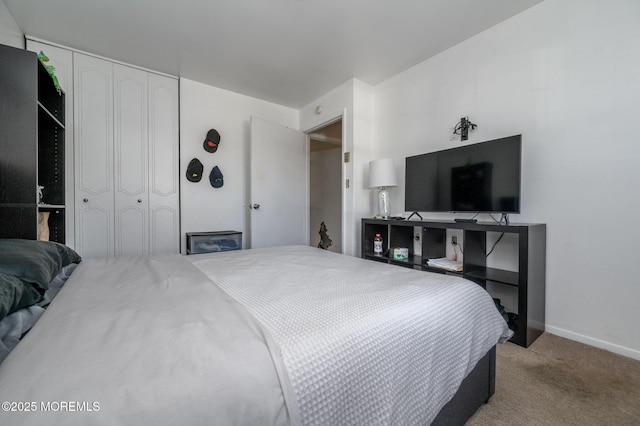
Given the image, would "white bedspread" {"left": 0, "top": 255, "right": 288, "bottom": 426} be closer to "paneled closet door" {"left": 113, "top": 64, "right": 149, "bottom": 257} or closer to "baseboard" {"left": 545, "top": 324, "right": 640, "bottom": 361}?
"baseboard" {"left": 545, "top": 324, "right": 640, "bottom": 361}

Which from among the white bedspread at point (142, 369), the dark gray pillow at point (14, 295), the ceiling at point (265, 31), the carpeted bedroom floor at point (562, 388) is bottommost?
the carpeted bedroom floor at point (562, 388)

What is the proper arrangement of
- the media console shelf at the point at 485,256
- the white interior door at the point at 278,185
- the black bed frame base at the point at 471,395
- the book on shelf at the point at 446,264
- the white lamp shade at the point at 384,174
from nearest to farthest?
the black bed frame base at the point at 471,395 → the media console shelf at the point at 485,256 → the book on shelf at the point at 446,264 → the white lamp shade at the point at 384,174 → the white interior door at the point at 278,185

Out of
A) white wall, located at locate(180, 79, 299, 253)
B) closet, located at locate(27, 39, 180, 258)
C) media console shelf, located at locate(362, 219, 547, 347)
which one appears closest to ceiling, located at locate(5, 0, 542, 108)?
closet, located at locate(27, 39, 180, 258)

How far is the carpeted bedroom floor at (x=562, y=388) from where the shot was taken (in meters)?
1.13

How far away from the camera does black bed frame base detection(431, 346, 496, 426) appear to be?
0.92 m

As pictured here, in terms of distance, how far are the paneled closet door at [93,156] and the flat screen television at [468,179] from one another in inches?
123

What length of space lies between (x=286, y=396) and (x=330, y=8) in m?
2.51

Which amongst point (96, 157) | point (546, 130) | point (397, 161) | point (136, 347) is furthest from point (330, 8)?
point (96, 157)

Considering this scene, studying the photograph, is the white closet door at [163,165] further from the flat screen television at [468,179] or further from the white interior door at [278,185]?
the flat screen television at [468,179]

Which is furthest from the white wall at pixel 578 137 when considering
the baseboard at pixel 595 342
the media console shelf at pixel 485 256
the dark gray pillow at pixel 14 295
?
the dark gray pillow at pixel 14 295

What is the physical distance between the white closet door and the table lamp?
2320mm

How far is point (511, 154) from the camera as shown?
1915 mm

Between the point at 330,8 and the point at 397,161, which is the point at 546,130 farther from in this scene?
the point at 330,8

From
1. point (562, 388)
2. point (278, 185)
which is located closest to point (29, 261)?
point (562, 388)
